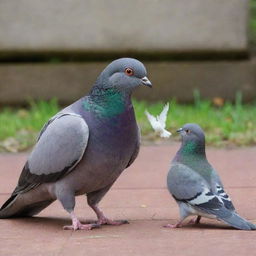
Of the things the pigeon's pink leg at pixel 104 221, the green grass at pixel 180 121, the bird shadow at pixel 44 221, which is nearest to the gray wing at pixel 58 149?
the bird shadow at pixel 44 221

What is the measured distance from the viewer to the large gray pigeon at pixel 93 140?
17.5 ft

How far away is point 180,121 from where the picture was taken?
8727 mm

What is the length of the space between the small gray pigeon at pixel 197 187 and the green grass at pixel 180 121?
278cm

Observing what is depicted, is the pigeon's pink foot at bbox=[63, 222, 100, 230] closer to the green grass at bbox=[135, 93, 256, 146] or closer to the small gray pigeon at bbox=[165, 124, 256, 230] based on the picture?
the small gray pigeon at bbox=[165, 124, 256, 230]

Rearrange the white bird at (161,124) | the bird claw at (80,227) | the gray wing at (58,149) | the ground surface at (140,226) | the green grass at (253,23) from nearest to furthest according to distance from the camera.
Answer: the ground surface at (140,226) → the gray wing at (58,149) → the bird claw at (80,227) → the white bird at (161,124) → the green grass at (253,23)

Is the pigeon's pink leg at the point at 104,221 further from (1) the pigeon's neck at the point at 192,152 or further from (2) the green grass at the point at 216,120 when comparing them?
(2) the green grass at the point at 216,120

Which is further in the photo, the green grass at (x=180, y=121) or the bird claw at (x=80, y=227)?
the green grass at (x=180, y=121)

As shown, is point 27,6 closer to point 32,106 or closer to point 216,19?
point 32,106

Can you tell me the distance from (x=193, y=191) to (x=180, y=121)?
3.49 meters

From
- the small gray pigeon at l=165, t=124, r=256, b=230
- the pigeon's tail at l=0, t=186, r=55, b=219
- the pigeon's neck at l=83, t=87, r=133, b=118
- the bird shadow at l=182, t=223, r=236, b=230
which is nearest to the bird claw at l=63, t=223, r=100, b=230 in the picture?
the pigeon's tail at l=0, t=186, r=55, b=219

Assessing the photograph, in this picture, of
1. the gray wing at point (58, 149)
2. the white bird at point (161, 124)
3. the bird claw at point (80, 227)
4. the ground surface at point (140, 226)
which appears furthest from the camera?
the white bird at point (161, 124)

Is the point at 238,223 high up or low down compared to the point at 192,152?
down

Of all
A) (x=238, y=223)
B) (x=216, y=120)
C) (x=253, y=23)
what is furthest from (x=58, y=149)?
(x=253, y=23)

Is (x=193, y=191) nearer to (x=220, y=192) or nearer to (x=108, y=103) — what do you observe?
(x=220, y=192)
